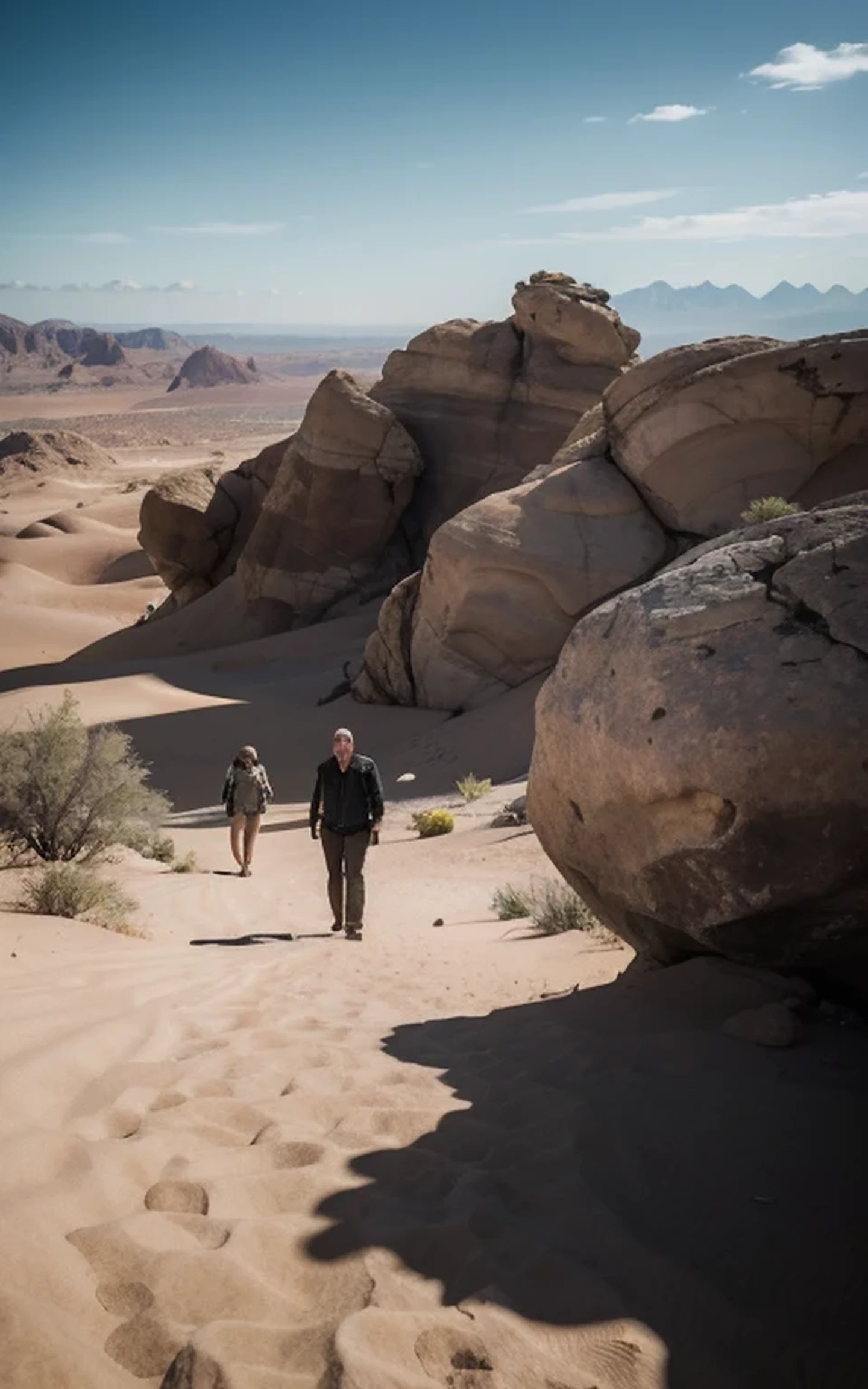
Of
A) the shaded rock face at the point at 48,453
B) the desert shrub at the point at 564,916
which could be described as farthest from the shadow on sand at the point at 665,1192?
the shaded rock face at the point at 48,453

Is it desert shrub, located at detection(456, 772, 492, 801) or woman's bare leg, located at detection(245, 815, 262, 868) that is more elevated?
woman's bare leg, located at detection(245, 815, 262, 868)

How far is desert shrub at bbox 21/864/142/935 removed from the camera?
7578 mm

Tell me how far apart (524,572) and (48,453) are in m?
51.2

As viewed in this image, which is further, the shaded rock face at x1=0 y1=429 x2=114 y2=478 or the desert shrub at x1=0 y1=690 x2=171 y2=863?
the shaded rock face at x1=0 y1=429 x2=114 y2=478

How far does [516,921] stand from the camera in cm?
901

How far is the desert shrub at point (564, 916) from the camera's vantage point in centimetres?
800

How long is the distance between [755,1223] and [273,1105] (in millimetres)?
1799

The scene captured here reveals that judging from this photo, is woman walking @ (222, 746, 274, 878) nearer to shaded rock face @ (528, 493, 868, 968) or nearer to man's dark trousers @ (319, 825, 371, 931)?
man's dark trousers @ (319, 825, 371, 931)

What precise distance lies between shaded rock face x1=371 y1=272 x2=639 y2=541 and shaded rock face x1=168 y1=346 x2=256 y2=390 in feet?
406

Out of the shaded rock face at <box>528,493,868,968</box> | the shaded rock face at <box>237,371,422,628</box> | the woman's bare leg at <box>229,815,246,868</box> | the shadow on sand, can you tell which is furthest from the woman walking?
the shaded rock face at <box>237,371,422,628</box>

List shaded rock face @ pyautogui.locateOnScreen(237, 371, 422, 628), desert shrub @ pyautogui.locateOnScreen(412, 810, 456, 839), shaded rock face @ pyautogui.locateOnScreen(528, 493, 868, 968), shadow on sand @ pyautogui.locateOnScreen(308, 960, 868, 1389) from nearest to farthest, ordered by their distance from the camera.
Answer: shadow on sand @ pyautogui.locateOnScreen(308, 960, 868, 1389) < shaded rock face @ pyautogui.locateOnScreen(528, 493, 868, 968) < desert shrub @ pyautogui.locateOnScreen(412, 810, 456, 839) < shaded rock face @ pyautogui.locateOnScreen(237, 371, 422, 628)

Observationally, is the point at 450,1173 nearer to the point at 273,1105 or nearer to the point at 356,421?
the point at 273,1105

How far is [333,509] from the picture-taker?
24531mm

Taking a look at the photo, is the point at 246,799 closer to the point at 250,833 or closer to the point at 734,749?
the point at 250,833
